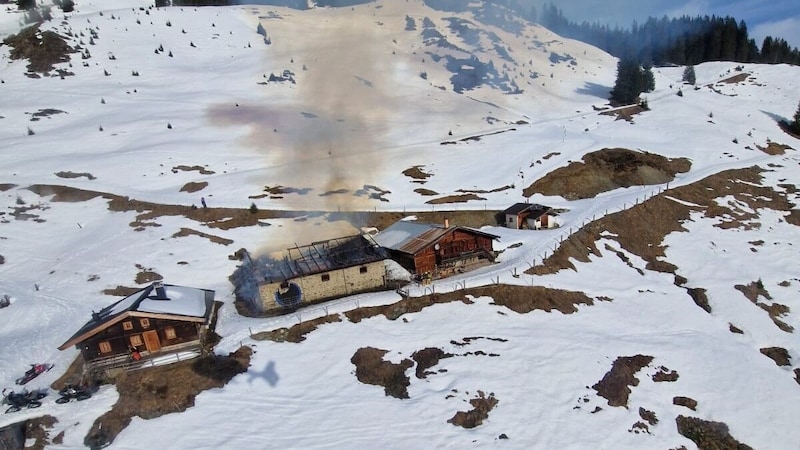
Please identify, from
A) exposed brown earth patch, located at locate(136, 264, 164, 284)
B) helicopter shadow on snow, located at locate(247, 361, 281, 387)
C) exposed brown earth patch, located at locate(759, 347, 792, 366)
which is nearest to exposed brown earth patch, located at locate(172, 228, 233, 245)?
exposed brown earth patch, located at locate(136, 264, 164, 284)

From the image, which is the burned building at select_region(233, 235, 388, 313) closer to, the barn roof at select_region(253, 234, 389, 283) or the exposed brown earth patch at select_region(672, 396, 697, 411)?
the barn roof at select_region(253, 234, 389, 283)

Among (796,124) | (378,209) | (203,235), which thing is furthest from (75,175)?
(796,124)

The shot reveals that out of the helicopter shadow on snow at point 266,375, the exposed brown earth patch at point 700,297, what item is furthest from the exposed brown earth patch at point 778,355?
the helicopter shadow on snow at point 266,375

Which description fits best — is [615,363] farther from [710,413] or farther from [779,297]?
[779,297]

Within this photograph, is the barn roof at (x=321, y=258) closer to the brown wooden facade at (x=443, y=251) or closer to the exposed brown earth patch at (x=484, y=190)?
the brown wooden facade at (x=443, y=251)

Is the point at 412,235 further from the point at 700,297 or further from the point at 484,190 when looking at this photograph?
the point at 700,297

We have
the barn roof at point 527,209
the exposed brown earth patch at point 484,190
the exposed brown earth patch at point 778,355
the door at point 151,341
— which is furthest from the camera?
the exposed brown earth patch at point 484,190
